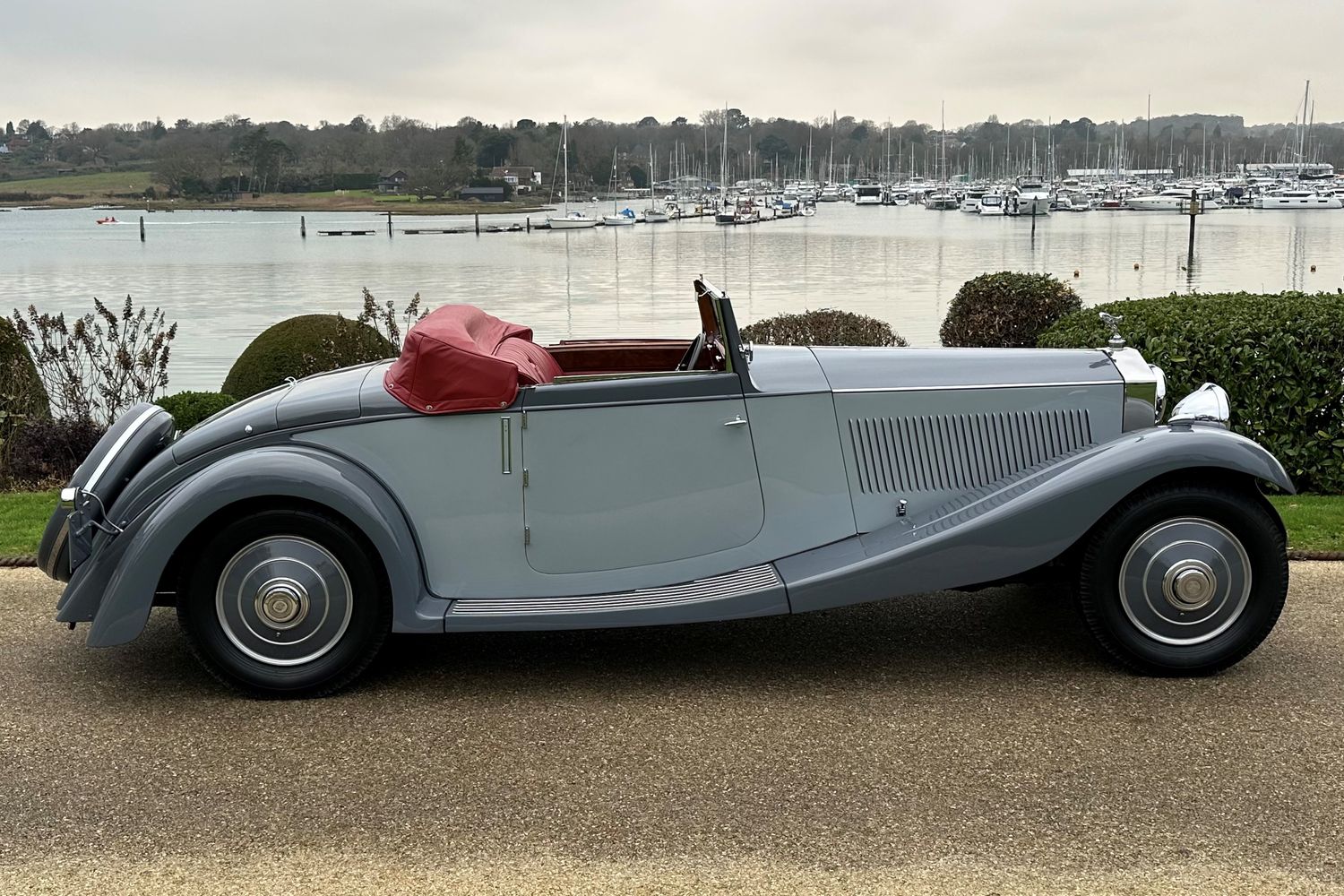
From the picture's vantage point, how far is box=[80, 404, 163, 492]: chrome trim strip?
5074mm

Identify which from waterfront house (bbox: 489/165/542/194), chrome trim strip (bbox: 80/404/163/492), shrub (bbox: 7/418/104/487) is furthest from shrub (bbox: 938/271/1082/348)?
waterfront house (bbox: 489/165/542/194)

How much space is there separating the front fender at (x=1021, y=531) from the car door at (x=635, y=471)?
43 centimetres

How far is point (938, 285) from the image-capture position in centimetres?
3991

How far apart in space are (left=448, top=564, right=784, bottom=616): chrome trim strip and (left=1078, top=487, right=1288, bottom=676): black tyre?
1317 millimetres

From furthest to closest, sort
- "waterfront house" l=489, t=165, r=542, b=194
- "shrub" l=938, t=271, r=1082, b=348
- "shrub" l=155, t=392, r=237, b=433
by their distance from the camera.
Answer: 1. "waterfront house" l=489, t=165, r=542, b=194
2. "shrub" l=938, t=271, r=1082, b=348
3. "shrub" l=155, t=392, r=237, b=433

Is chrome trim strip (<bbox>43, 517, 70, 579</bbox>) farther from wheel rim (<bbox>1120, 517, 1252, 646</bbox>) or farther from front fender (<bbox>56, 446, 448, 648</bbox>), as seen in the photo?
wheel rim (<bbox>1120, 517, 1252, 646</bbox>)

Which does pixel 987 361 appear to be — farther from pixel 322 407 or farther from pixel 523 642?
pixel 322 407

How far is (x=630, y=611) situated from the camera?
488cm

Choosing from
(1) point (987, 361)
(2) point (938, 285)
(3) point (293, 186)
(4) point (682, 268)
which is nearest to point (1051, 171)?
(3) point (293, 186)

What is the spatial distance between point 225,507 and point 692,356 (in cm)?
217

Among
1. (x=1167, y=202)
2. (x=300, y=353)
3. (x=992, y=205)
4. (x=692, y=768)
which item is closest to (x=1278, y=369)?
(x=692, y=768)

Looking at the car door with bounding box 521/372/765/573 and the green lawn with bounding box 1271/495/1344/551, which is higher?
the car door with bounding box 521/372/765/573

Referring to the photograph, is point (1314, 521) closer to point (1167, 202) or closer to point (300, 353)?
point (300, 353)

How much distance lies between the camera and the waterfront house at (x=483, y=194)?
135 m
